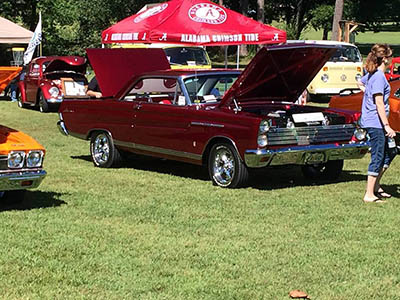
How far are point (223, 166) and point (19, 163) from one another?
3.08 m

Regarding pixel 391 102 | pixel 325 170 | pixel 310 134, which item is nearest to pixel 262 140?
pixel 310 134

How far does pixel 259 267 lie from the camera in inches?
255

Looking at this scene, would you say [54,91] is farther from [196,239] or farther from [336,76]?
[196,239]

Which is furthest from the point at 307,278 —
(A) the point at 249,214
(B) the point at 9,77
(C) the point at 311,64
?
(C) the point at 311,64

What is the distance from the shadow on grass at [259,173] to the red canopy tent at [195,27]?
287cm

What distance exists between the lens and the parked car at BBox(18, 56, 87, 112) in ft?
71.1

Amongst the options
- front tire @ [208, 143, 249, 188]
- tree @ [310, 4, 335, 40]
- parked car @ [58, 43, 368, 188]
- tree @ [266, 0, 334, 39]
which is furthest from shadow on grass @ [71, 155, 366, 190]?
tree @ [266, 0, 334, 39]

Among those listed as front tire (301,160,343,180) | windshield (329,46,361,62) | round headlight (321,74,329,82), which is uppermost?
windshield (329,46,361,62)

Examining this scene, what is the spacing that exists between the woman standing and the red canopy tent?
596 cm

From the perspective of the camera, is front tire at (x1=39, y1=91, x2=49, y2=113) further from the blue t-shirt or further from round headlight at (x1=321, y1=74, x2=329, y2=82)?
the blue t-shirt

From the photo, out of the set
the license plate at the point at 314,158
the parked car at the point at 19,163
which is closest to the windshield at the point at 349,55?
the license plate at the point at 314,158

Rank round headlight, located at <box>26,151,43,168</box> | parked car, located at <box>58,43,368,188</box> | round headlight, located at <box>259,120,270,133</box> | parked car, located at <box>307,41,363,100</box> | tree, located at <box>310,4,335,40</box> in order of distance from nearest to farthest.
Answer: round headlight, located at <box>26,151,43,168</box> → round headlight, located at <box>259,120,270,133</box> → parked car, located at <box>58,43,368,188</box> → parked car, located at <box>307,41,363,100</box> → tree, located at <box>310,4,335,40</box>

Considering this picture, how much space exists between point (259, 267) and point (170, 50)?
17.4 metres

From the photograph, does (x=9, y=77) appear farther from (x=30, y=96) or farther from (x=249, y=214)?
(x=30, y=96)
